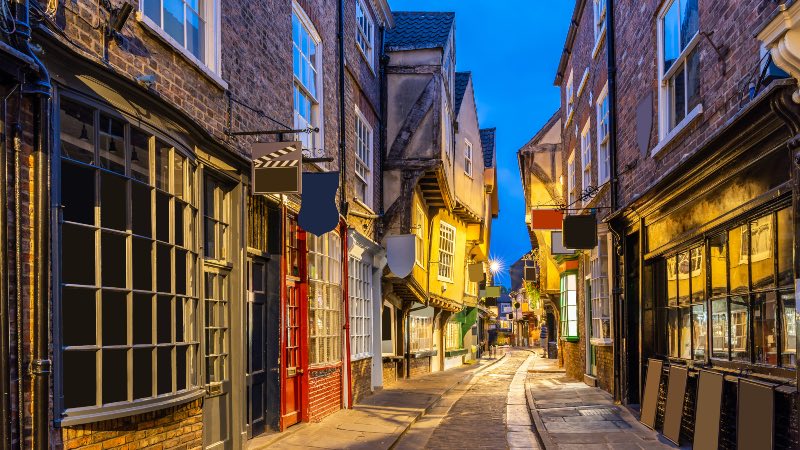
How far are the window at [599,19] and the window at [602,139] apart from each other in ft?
4.01

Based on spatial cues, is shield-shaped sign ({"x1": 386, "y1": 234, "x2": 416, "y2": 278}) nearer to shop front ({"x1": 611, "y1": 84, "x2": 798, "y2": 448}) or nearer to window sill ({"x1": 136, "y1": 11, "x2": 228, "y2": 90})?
shop front ({"x1": 611, "y1": 84, "x2": 798, "y2": 448})

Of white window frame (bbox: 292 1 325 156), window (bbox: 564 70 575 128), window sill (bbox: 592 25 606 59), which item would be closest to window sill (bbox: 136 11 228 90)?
white window frame (bbox: 292 1 325 156)

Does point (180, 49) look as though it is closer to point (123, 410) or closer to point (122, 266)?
point (122, 266)

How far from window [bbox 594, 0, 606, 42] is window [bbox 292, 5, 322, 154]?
595 centimetres

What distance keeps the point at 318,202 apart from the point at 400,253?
21.7 feet

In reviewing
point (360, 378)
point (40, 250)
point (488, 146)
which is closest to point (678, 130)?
point (40, 250)

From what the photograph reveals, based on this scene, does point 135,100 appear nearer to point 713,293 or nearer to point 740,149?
point 740,149

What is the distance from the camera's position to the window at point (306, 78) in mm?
11664

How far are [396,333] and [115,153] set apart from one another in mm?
15498

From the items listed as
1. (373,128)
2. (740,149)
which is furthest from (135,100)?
(373,128)

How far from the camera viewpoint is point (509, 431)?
1239 cm

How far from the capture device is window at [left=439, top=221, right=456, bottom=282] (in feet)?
82.2

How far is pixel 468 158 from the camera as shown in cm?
2828

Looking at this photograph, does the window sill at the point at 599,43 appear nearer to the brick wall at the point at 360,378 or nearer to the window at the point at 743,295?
the window at the point at 743,295
